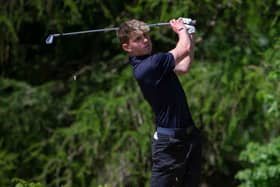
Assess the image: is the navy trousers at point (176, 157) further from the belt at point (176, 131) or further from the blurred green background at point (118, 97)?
the blurred green background at point (118, 97)

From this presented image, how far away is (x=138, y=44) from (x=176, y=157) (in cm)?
62

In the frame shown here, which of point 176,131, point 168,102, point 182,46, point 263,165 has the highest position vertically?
point 182,46

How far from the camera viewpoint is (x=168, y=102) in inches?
143

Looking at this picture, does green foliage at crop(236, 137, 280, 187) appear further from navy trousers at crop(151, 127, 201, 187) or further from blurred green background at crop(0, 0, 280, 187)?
navy trousers at crop(151, 127, 201, 187)


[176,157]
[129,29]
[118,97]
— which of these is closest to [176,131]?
[176,157]

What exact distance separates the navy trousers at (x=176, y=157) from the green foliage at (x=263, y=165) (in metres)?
1.42

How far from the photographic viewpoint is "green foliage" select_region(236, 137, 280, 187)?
5086 mm

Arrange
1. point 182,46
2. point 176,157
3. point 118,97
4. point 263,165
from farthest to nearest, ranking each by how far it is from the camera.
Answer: point 118,97, point 263,165, point 176,157, point 182,46

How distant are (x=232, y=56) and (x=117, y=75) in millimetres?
1050

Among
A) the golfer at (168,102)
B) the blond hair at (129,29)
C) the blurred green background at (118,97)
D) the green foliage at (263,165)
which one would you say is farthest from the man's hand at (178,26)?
the blurred green background at (118,97)

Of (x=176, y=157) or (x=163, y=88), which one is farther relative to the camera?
(x=176, y=157)

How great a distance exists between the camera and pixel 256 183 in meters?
5.22

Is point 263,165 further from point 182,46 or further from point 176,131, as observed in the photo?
point 182,46

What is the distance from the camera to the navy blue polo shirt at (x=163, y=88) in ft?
11.7
